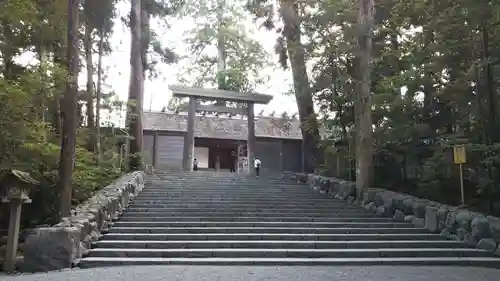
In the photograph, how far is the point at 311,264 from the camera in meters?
6.70

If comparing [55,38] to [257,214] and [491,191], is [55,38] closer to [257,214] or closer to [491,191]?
[257,214]

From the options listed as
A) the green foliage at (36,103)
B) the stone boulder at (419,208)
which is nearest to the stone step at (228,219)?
the stone boulder at (419,208)

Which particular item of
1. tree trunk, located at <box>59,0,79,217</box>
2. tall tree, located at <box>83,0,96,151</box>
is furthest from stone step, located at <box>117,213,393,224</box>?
tall tree, located at <box>83,0,96,151</box>

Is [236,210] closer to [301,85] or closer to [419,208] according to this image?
[419,208]

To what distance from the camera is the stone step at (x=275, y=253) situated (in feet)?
23.1

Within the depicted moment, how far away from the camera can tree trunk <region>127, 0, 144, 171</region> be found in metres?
15.6

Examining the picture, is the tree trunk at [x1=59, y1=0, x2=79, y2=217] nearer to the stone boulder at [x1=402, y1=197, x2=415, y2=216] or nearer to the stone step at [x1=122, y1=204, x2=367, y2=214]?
the stone step at [x1=122, y1=204, x2=367, y2=214]

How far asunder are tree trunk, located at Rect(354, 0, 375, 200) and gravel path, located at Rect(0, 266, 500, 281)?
18.0 ft

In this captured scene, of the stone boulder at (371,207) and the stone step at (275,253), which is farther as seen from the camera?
the stone boulder at (371,207)

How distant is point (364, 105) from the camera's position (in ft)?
39.4

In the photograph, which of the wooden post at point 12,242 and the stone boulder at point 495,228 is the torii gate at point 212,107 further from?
the stone boulder at point 495,228

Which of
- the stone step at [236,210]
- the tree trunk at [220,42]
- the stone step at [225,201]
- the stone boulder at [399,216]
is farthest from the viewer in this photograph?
the tree trunk at [220,42]

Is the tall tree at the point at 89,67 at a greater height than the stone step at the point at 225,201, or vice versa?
the tall tree at the point at 89,67

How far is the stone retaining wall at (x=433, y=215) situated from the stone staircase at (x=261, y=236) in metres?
0.24
